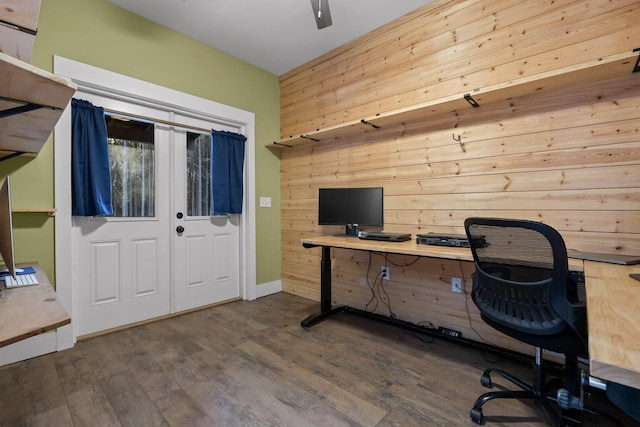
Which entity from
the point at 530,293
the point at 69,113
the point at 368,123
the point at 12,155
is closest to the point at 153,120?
the point at 69,113

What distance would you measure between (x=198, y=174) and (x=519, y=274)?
3.02 m

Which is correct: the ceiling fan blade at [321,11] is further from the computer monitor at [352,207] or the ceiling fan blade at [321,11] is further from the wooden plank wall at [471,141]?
the computer monitor at [352,207]

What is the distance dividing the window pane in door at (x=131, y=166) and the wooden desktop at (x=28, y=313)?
1.57 metres

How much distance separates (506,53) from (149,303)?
380 centimetres

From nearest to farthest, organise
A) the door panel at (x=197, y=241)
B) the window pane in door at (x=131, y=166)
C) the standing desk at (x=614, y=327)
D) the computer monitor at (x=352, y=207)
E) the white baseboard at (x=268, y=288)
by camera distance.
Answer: the standing desk at (x=614, y=327) < the window pane in door at (x=131, y=166) < the computer monitor at (x=352, y=207) < the door panel at (x=197, y=241) < the white baseboard at (x=268, y=288)

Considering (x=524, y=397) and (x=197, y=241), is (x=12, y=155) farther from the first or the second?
(x=524, y=397)

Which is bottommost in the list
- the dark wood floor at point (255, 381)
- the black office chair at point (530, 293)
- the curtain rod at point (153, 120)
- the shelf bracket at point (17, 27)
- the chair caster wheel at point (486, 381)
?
the dark wood floor at point (255, 381)

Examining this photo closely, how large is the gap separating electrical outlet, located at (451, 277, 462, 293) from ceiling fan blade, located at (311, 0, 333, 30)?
219cm

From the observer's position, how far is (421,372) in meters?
1.94

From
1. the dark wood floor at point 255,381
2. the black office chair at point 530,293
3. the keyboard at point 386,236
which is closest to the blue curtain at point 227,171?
the dark wood floor at point 255,381

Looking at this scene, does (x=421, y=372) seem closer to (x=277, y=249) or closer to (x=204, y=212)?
(x=277, y=249)

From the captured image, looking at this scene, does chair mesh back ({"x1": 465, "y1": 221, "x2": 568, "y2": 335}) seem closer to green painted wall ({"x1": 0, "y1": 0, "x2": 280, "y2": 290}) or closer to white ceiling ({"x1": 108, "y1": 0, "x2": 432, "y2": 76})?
white ceiling ({"x1": 108, "y1": 0, "x2": 432, "y2": 76})

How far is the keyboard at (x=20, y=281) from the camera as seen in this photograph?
1328 millimetres

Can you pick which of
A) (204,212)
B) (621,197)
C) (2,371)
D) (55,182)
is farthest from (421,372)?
(55,182)
